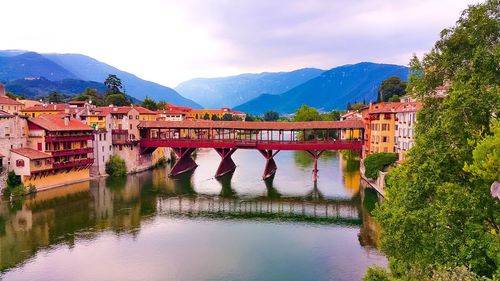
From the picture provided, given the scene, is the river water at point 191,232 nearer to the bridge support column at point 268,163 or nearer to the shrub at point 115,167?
the shrub at point 115,167

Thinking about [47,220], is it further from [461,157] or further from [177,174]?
[461,157]

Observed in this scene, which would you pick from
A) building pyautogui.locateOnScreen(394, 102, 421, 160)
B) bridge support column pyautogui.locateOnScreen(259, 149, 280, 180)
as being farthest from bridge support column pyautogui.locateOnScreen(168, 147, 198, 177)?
building pyautogui.locateOnScreen(394, 102, 421, 160)

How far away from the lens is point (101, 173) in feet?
206

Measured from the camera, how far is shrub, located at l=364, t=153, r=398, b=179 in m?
52.7

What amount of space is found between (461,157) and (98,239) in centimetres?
2772

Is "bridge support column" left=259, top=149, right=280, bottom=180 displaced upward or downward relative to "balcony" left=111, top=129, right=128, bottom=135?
downward

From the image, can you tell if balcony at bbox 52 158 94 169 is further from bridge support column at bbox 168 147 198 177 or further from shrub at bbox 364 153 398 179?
shrub at bbox 364 153 398 179

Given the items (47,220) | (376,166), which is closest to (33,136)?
(47,220)

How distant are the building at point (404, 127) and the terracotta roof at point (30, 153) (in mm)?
43586

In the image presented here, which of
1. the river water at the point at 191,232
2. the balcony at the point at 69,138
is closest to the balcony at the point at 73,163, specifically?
the river water at the point at 191,232

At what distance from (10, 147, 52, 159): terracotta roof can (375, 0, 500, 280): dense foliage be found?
43443 millimetres

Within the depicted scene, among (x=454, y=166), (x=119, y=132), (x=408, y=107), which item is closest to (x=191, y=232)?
(x=454, y=166)

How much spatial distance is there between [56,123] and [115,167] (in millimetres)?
11861

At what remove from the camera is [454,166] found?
53.6 feet
